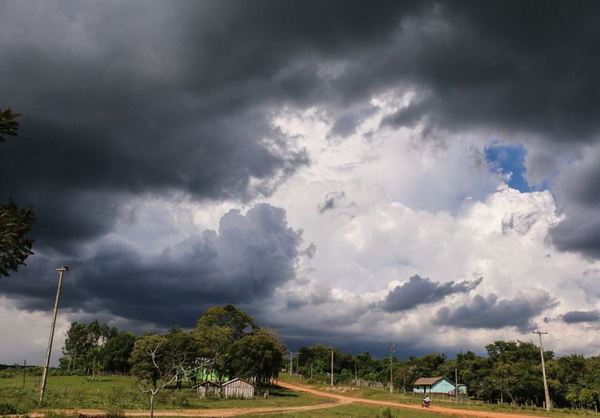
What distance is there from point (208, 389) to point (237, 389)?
5.47 m

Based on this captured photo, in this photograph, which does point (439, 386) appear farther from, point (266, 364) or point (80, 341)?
point (80, 341)

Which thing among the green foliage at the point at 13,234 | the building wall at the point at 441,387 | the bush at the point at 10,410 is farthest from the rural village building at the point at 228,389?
the green foliage at the point at 13,234

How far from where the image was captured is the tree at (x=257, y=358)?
88.8 meters

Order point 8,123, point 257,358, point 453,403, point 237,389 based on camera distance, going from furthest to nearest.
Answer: point 257,358 → point 453,403 → point 237,389 → point 8,123

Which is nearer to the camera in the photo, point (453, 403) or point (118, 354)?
point (453, 403)

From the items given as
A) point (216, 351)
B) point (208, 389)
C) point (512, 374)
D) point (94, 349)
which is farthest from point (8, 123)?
point (94, 349)

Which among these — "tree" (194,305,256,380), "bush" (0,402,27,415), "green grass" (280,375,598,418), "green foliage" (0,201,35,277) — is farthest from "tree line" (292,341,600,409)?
"green foliage" (0,201,35,277)

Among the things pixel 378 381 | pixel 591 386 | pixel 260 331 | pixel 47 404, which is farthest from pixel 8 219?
pixel 378 381

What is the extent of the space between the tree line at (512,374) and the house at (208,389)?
54203mm

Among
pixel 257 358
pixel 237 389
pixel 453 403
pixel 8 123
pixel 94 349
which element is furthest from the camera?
pixel 94 349

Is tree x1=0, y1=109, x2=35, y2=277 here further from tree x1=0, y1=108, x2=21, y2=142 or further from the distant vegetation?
the distant vegetation

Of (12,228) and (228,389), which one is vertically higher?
(12,228)

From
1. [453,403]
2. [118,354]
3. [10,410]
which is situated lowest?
[453,403]

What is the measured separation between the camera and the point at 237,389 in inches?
3292
